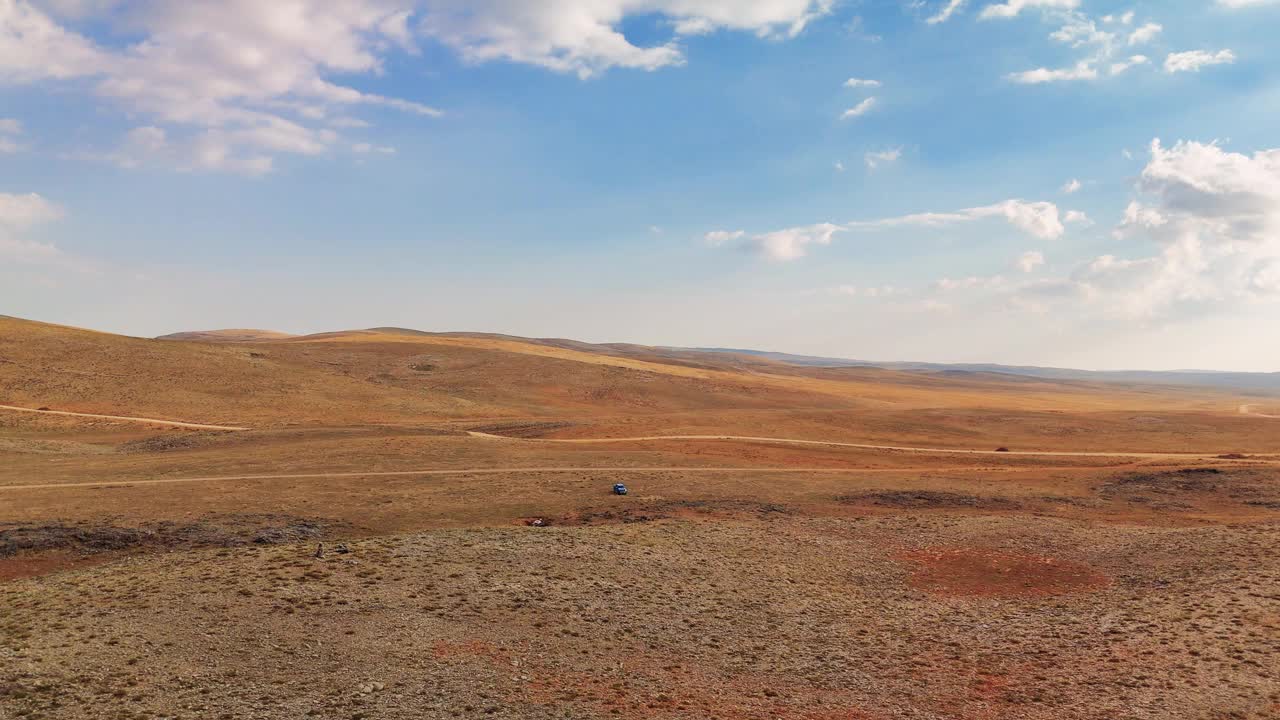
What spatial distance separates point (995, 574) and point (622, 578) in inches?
537

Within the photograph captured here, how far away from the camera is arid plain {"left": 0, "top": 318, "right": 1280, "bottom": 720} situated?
667 inches

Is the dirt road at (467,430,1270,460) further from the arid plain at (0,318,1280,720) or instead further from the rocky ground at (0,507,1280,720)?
the rocky ground at (0,507,1280,720)

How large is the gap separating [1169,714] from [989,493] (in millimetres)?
25676

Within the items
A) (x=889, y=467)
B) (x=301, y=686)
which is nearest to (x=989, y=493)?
(x=889, y=467)

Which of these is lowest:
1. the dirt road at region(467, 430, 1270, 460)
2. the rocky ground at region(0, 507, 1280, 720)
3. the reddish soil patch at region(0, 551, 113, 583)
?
the reddish soil patch at region(0, 551, 113, 583)

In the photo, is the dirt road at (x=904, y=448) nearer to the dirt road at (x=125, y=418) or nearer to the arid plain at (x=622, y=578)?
the arid plain at (x=622, y=578)

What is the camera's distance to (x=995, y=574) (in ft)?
88.5

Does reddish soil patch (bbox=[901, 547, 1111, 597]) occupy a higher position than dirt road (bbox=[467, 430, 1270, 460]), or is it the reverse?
dirt road (bbox=[467, 430, 1270, 460])

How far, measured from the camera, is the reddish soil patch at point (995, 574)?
25.3 meters

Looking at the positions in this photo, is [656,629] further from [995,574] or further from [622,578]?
[995,574]

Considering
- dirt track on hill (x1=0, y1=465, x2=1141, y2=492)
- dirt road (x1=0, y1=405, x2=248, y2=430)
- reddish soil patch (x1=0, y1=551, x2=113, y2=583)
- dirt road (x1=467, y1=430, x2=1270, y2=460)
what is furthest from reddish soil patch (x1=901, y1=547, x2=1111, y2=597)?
dirt road (x1=0, y1=405, x2=248, y2=430)

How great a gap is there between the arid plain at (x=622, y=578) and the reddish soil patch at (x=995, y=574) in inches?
5.3

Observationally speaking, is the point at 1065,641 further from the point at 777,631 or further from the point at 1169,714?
the point at 777,631

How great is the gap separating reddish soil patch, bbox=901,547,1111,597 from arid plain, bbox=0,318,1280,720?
5.3 inches
